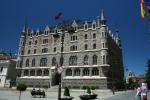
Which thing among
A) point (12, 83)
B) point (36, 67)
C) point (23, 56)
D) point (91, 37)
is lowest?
point (12, 83)

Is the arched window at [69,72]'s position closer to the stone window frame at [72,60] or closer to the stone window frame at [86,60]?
the stone window frame at [72,60]

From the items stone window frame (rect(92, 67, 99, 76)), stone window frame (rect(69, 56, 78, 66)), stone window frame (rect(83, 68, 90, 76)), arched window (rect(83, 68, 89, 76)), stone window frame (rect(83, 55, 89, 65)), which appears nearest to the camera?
stone window frame (rect(92, 67, 99, 76))

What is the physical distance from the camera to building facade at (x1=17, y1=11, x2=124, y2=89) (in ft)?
166

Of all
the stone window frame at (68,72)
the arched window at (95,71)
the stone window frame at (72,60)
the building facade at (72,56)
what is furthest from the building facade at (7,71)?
the arched window at (95,71)

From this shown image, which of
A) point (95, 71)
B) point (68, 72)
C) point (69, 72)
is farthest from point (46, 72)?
point (95, 71)

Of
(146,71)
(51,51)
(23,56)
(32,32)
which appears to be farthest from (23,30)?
(146,71)

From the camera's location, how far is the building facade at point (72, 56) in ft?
166

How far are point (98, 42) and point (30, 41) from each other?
81.5 ft

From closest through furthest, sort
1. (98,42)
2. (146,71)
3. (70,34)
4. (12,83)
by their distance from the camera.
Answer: (98,42)
(70,34)
(12,83)
(146,71)

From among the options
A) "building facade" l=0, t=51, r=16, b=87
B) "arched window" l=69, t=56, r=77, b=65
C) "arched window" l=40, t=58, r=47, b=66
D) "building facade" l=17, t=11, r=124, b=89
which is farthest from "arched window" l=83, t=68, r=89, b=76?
"building facade" l=0, t=51, r=16, b=87

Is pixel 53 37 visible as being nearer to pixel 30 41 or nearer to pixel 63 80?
pixel 30 41

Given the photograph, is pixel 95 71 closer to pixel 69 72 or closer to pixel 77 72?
pixel 77 72

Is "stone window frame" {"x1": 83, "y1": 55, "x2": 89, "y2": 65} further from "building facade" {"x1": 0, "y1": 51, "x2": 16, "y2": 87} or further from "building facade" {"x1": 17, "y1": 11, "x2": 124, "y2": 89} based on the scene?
"building facade" {"x1": 0, "y1": 51, "x2": 16, "y2": 87}

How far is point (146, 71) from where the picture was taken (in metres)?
70.3
